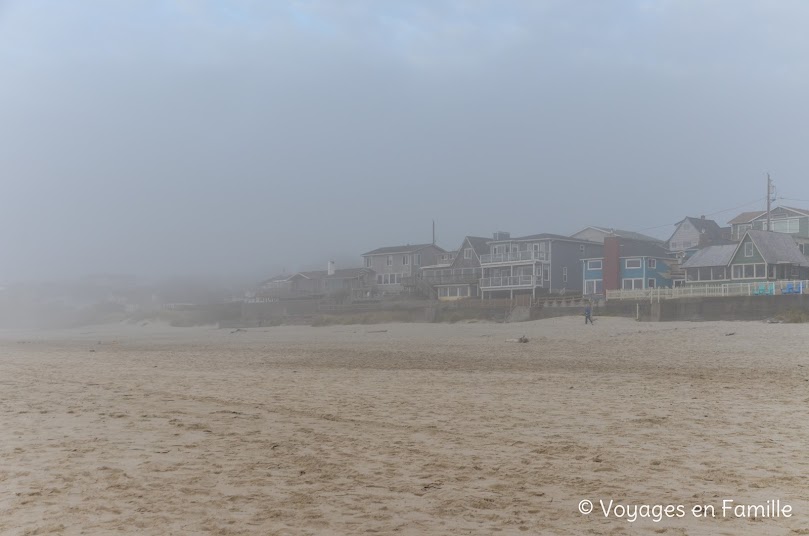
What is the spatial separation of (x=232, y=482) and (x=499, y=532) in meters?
3.01

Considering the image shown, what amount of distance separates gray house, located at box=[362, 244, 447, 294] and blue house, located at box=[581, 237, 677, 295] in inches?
950

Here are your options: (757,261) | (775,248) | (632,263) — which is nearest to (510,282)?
(632,263)

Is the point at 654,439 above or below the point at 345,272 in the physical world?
below

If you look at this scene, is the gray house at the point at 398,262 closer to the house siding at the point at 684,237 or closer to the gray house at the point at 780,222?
the house siding at the point at 684,237

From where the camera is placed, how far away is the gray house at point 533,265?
2997 inches

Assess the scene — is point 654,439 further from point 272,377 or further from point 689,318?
point 689,318

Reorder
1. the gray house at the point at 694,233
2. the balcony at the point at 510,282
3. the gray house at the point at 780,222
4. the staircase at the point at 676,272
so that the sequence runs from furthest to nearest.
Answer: the gray house at the point at 694,233 < the gray house at the point at 780,222 < the balcony at the point at 510,282 < the staircase at the point at 676,272

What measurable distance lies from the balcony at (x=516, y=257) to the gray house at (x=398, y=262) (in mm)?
12564

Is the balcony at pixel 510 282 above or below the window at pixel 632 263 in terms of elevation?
below

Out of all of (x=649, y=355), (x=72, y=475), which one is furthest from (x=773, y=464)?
(x=649, y=355)

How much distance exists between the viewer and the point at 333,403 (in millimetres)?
14078

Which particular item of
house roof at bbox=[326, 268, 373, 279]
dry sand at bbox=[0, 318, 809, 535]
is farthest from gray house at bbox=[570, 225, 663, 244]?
dry sand at bbox=[0, 318, 809, 535]

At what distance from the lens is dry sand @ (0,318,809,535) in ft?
21.9

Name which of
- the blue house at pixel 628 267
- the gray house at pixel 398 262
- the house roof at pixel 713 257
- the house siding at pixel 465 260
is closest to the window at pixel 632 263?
the blue house at pixel 628 267
